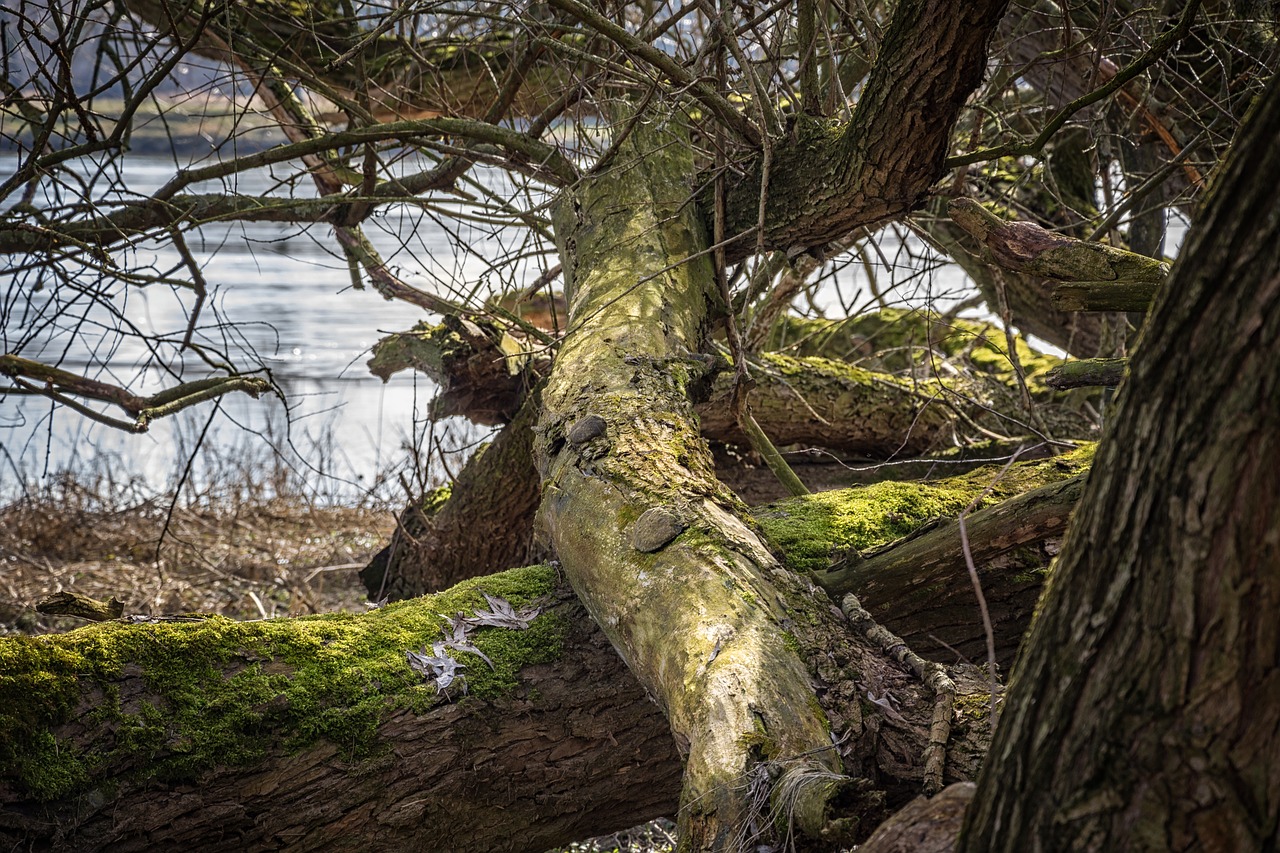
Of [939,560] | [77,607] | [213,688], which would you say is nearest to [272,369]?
[77,607]

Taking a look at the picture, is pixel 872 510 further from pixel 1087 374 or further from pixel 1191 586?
pixel 1191 586

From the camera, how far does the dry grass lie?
569 centimetres

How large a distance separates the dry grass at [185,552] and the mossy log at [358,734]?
11.3 ft

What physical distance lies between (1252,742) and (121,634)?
2.02 meters

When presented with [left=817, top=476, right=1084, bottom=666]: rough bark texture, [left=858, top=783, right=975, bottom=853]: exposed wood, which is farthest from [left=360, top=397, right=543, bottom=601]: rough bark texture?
[left=858, top=783, right=975, bottom=853]: exposed wood

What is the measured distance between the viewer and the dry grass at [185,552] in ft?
18.7

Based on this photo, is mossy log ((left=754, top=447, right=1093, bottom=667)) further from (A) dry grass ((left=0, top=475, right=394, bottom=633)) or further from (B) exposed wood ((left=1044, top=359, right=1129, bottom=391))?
(A) dry grass ((left=0, top=475, right=394, bottom=633))

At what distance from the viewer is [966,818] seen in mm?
1007

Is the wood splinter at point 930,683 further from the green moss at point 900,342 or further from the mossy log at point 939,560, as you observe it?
the green moss at point 900,342

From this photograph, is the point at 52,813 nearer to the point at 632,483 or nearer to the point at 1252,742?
the point at 632,483

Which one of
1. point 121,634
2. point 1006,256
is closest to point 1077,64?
point 1006,256

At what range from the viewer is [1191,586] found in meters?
0.82

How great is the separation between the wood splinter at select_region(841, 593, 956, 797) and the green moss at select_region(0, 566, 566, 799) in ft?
2.49

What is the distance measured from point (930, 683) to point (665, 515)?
0.66 metres
